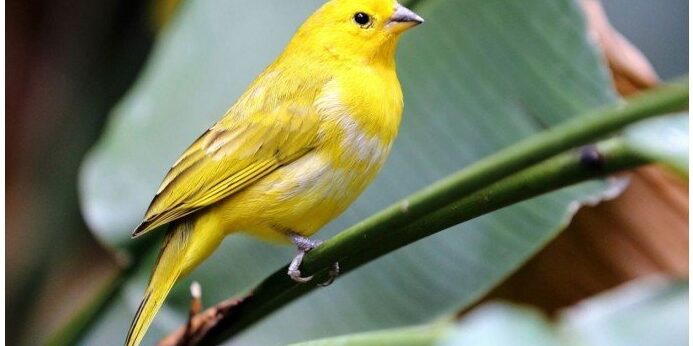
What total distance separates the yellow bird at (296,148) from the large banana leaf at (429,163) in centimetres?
13

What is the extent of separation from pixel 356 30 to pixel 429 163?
20 cm

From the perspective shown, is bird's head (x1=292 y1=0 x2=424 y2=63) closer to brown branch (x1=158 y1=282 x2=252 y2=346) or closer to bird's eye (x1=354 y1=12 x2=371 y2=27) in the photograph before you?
bird's eye (x1=354 y1=12 x2=371 y2=27)

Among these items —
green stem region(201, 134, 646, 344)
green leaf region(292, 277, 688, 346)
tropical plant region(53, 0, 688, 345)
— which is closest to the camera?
green leaf region(292, 277, 688, 346)

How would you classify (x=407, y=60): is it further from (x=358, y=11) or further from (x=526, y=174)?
(x=526, y=174)

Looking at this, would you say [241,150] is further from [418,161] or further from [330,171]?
[418,161]

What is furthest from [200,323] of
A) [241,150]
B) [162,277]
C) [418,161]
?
[418,161]

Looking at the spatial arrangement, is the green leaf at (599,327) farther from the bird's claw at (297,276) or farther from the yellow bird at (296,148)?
the yellow bird at (296,148)

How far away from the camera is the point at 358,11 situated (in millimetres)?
1036

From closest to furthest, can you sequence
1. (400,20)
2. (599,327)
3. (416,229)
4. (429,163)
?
(599,327) → (416,229) → (400,20) → (429,163)

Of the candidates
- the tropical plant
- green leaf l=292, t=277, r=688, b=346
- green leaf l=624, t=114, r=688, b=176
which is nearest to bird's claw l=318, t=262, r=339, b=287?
the tropical plant

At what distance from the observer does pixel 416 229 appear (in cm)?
79

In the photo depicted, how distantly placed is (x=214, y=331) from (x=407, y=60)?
1.49 feet

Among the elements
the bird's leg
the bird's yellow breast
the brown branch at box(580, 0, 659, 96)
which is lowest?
the brown branch at box(580, 0, 659, 96)

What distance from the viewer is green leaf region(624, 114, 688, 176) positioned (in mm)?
577
